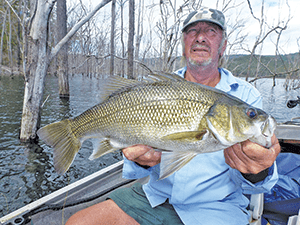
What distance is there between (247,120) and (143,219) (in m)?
1.42

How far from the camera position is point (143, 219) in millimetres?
2008

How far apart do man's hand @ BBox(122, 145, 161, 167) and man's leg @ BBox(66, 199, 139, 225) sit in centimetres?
60

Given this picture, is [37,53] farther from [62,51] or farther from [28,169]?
[62,51]

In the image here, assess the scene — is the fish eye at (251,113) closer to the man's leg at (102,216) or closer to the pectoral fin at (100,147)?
the pectoral fin at (100,147)

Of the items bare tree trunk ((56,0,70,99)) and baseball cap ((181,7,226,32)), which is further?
bare tree trunk ((56,0,70,99))

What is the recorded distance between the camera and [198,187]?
1938 millimetres

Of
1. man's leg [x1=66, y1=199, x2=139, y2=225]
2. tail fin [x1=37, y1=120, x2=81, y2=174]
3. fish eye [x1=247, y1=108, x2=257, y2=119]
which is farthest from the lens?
man's leg [x1=66, y1=199, x2=139, y2=225]

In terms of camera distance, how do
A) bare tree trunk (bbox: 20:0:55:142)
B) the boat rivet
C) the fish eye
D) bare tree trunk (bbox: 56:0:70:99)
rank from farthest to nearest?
1. bare tree trunk (bbox: 56:0:70:99)
2. bare tree trunk (bbox: 20:0:55:142)
3. the boat rivet
4. the fish eye

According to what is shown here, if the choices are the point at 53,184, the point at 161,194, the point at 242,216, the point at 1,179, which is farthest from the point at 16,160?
the point at 242,216

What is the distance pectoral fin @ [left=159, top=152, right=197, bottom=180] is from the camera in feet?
4.81

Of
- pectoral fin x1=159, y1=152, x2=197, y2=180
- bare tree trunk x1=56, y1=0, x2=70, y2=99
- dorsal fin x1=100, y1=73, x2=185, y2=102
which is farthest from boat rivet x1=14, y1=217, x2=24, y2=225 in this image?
bare tree trunk x1=56, y1=0, x2=70, y2=99

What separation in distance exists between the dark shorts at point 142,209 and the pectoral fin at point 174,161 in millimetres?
822

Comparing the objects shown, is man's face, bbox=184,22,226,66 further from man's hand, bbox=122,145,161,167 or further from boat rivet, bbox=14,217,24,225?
boat rivet, bbox=14,217,24,225

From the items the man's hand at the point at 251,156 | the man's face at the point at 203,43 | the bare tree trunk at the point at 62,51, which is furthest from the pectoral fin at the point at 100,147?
the bare tree trunk at the point at 62,51
